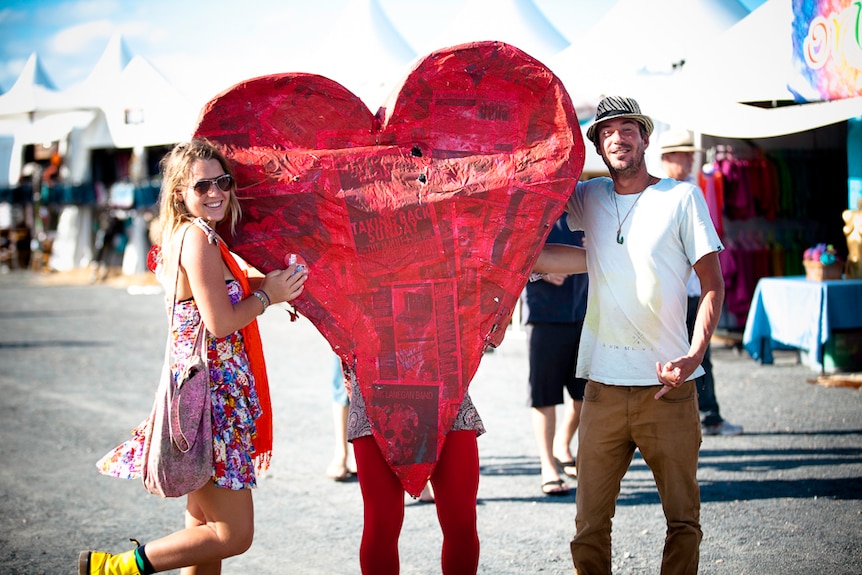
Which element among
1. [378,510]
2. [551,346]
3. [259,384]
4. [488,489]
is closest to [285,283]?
[259,384]

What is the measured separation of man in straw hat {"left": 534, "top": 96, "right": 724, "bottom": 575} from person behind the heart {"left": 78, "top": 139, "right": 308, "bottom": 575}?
3.55 ft

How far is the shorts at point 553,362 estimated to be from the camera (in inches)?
187

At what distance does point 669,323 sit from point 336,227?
1.18 m

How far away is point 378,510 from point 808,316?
19.3ft

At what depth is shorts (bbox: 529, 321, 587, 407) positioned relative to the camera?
4.76m

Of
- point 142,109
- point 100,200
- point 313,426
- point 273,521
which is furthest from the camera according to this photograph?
point 100,200

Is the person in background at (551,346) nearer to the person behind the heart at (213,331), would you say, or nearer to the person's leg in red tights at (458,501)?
the person's leg in red tights at (458,501)

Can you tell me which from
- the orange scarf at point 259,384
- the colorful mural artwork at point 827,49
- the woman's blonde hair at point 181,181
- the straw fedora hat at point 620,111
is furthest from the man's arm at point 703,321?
the colorful mural artwork at point 827,49

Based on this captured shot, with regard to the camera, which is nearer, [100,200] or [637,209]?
[637,209]

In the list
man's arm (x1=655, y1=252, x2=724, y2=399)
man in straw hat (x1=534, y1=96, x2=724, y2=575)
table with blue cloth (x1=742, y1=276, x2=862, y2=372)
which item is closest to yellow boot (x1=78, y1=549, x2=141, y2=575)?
man in straw hat (x1=534, y1=96, x2=724, y2=575)

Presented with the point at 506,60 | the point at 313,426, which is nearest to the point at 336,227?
the point at 506,60

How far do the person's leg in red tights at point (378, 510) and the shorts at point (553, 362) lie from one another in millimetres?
2036

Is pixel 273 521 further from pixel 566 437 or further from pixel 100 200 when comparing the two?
pixel 100 200

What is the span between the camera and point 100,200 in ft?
61.0
